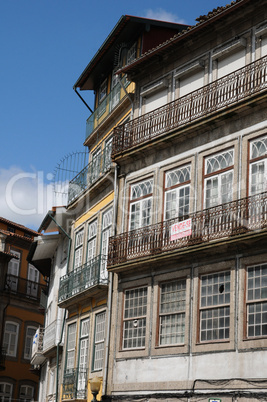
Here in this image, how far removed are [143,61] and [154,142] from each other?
3.04m

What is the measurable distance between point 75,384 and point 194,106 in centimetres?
956

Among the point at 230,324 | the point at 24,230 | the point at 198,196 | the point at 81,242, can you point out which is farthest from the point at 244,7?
the point at 24,230

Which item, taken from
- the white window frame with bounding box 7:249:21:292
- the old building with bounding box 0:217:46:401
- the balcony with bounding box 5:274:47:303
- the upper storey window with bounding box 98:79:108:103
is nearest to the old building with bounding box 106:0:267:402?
the upper storey window with bounding box 98:79:108:103

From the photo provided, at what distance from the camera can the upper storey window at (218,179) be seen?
18.7 m

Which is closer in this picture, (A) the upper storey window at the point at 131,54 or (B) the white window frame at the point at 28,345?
(A) the upper storey window at the point at 131,54

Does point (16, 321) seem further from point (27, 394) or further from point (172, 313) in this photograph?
point (172, 313)

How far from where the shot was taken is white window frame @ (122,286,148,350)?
20109 millimetres

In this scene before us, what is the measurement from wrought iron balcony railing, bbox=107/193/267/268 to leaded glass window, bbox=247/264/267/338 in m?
1.00

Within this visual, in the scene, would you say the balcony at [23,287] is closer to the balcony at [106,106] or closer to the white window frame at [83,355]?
the balcony at [106,106]

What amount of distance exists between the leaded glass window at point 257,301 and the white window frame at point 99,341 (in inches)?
252

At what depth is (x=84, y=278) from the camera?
24.3 meters

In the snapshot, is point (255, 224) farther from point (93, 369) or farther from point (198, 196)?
point (93, 369)

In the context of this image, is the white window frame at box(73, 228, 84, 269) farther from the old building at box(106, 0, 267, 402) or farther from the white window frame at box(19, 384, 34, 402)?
the white window frame at box(19, 384, 34, 402)

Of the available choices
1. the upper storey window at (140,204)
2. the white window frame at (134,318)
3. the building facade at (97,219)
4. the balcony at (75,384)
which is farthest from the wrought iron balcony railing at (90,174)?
the balcony at (75,384)
